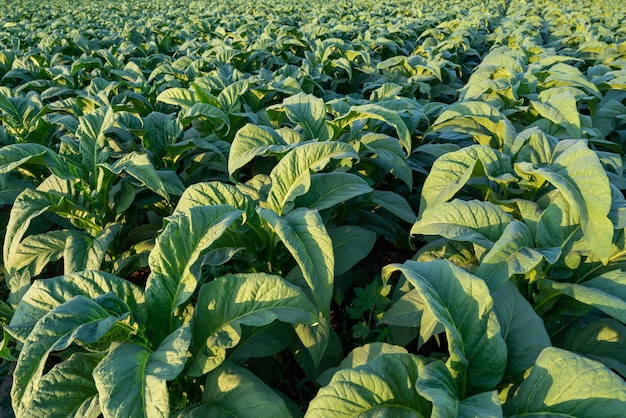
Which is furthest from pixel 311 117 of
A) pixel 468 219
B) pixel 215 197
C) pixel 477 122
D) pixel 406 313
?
pixel 406 313

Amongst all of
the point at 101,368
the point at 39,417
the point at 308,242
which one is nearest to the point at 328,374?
the point at 308,242

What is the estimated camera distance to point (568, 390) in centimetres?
130

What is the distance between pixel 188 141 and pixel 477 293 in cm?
180

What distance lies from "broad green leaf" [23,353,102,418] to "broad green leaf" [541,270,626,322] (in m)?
1.62

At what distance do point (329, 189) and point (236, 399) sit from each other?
1.01 m

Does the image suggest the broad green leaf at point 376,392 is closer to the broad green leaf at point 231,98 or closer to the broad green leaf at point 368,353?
the broad green leaf at point 368,353

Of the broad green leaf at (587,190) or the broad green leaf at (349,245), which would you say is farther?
the broad green leaf at (349,245)

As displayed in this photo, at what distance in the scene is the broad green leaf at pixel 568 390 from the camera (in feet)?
4.03

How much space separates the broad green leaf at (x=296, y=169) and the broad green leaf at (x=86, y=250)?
824mm

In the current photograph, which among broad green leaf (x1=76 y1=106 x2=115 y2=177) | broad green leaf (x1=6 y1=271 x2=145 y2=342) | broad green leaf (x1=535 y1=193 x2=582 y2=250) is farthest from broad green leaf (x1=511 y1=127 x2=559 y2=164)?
broad green leaf (x1=76 y1=106 x2=115 y2=177)

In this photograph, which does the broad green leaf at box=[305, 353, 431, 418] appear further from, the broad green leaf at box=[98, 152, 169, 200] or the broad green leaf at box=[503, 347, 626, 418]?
the broad green leaf at box=[98, 152, 169, 200]

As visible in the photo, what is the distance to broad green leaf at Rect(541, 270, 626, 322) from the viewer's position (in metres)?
1.47

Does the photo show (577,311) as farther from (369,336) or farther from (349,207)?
(349,207)

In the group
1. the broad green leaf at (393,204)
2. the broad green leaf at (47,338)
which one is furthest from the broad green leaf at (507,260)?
the broad green leaf at (47,338)
